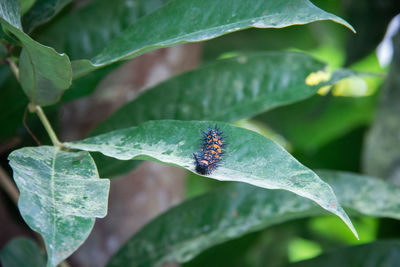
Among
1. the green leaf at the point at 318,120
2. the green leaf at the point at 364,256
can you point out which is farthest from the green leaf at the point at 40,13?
the green leaf at the point at 318,120

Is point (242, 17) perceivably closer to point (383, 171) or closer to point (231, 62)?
point (231, 62)

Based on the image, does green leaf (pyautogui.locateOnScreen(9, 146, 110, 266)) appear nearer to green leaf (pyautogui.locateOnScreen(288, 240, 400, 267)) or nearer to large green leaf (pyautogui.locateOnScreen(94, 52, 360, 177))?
large green leaf (pyautogui.locateOnScreen(94, 52, 360, 177))

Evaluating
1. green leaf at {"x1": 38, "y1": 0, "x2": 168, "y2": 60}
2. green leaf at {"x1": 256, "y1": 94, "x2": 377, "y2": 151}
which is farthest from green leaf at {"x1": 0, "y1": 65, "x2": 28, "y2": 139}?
green leaf at {"x1": 256, "y1": 94, "x2": 377, "y2": 151}

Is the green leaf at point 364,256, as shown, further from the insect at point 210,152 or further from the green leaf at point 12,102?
the green leaf at point 12,102

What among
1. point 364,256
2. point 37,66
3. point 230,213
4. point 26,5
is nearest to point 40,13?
point 26,5

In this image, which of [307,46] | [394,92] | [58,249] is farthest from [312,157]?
[58,249]

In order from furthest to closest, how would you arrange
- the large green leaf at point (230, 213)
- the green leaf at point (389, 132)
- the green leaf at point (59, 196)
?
the green leaf at point (389, 132), the large green leaf at point (230, 213), the green leaf at point (59, 196)

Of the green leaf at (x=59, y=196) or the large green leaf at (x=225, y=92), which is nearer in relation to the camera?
the green leaf at (x=59, y=196)
